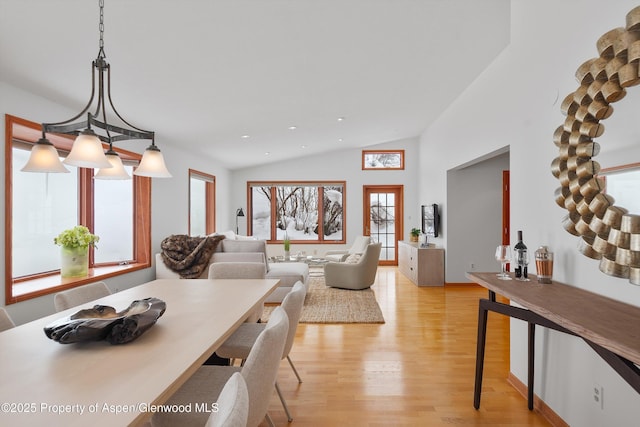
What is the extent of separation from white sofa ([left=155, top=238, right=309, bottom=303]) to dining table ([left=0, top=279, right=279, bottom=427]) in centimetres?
266

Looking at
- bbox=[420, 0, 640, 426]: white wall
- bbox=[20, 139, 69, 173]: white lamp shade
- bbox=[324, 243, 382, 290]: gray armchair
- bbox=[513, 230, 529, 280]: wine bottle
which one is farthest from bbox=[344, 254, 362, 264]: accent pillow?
bbox=[20, 139, 69, 173]: white lamp shade

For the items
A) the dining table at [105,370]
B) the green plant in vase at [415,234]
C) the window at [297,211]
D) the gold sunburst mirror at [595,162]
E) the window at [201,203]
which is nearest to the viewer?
the dining table at [105,370]

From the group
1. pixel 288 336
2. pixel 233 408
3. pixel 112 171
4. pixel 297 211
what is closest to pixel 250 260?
pixel 288 336

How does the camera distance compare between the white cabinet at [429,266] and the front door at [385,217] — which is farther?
the front door at [385,217]

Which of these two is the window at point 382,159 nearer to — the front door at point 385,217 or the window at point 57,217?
the front door at point 385,217

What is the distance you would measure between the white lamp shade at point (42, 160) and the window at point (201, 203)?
190 inches

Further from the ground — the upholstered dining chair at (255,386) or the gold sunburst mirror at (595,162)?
the gold sunburst mirror at (595,162)

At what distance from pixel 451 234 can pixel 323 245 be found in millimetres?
3453

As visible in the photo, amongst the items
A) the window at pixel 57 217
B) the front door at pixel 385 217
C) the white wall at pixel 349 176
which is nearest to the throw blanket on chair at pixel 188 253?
the window at pixel 57 217

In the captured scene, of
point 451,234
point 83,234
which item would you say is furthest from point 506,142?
point 83,234

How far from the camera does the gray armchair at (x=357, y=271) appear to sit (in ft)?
18.5

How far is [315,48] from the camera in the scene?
3.08 m

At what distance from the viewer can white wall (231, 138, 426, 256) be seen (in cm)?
840

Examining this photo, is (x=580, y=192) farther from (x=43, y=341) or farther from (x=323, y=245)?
(x=323, y=245)
